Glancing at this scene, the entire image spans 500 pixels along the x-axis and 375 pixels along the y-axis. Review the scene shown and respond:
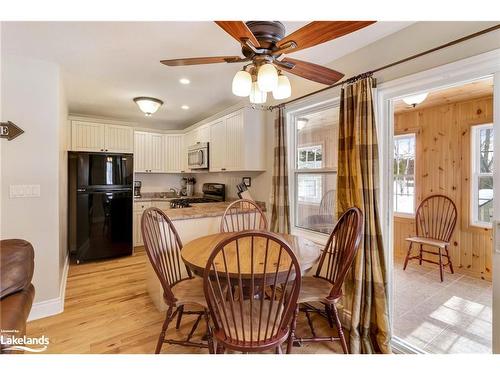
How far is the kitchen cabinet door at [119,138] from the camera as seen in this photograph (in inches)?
162

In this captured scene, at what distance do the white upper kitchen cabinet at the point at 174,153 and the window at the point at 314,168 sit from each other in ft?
9.12

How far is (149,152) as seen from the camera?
4.84 meters

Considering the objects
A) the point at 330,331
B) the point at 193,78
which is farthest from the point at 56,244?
the point at 330,331

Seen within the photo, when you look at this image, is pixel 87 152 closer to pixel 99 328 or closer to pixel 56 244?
pixel 56 244

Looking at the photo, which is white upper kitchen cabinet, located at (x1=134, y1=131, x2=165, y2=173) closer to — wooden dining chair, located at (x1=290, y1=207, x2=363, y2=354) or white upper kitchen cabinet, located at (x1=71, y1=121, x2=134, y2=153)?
white upper kitchen cabinet, located at (x1=71, y1=121, x2=134, y2=153)

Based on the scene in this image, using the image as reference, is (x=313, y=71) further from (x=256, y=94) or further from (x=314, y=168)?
(x=314, y=168)

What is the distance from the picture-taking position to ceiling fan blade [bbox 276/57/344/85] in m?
1.54

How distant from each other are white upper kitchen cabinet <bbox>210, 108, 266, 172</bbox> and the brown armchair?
2.22 metres

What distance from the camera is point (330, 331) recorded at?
2158mm

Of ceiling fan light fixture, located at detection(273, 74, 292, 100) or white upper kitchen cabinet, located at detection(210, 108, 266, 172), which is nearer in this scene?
ceiling fan light fixture, located at detection(273, 74, 292, 100)

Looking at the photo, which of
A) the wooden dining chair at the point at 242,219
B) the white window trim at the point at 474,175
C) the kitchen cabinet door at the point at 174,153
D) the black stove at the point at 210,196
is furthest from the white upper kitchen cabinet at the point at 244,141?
the white window trim at the point at 474,175

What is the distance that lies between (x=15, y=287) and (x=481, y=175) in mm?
4486

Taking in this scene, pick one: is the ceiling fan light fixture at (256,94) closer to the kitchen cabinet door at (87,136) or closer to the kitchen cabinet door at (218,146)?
the kitchen cabinet door at (218,146)

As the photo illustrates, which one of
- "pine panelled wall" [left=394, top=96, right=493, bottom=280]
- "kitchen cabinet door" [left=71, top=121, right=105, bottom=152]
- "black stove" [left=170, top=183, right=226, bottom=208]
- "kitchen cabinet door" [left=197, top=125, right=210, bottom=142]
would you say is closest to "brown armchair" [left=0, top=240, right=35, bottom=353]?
"black stove" [left=170, top=183, right=226, bottom=208]
